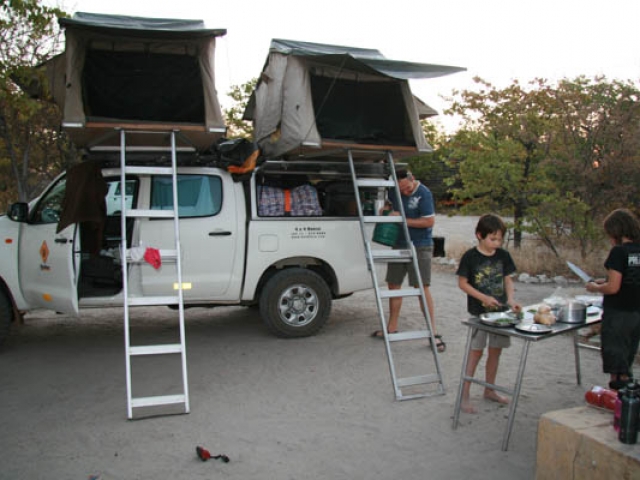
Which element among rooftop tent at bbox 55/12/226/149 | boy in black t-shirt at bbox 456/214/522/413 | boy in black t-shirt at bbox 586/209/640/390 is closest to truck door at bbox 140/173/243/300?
rooftop tent at bbox 55/12/226/149

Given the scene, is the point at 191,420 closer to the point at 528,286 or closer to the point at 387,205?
the point at 387,205

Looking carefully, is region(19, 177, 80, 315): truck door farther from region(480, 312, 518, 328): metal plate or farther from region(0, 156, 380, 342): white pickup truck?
region(480, 312, 518, 328): metal plate

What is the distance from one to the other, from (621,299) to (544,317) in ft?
2.23

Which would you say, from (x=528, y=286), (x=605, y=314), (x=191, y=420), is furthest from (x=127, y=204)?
(x=528, y=286)

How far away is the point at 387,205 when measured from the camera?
7.29 meters

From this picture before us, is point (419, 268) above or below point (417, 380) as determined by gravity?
above

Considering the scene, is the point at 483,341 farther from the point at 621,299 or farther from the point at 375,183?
the point at 375,183

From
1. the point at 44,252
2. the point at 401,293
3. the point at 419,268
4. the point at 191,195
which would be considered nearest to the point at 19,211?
the point at 44,252

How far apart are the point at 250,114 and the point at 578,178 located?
20.8 feet

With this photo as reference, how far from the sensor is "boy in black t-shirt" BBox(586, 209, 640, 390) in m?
4.23

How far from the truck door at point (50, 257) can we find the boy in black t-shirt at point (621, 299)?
485cm

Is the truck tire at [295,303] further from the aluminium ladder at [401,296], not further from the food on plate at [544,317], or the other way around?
the food on plate at [544,317]

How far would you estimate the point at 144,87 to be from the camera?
6.32 metres

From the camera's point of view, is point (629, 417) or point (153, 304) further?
point (153, 304)
